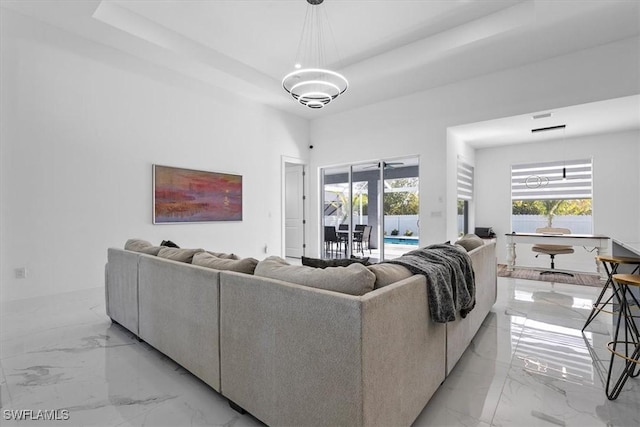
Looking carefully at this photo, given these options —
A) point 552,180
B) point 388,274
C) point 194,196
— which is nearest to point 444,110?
point 552,180

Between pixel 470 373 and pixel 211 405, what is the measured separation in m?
1.68

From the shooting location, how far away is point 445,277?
6.14 feet

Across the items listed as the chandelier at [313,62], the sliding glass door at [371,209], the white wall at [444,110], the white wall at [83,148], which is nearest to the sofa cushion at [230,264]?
the chandelier at [313,62]

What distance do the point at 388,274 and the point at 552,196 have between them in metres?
6.94

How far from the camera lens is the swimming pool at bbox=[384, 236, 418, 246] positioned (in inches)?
261

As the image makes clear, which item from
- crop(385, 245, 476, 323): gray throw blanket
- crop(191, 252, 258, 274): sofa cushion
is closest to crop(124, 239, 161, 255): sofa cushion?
crop(191, 252, 258, 274): sofa cushion

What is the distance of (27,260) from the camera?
3.80 metres

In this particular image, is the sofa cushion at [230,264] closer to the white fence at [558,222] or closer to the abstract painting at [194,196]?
the abstract painting at [194,196]

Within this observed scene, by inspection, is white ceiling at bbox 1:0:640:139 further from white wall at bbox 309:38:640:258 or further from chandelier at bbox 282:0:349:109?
white wall at bbox 309:38:640:258

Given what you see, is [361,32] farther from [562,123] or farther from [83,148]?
[83,148]

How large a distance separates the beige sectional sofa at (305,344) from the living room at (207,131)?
1.18 metres

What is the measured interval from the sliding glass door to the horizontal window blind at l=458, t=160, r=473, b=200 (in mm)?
976

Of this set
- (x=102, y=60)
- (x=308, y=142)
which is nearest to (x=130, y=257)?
(x=102, y=60)

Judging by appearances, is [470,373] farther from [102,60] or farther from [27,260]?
[102,60]
